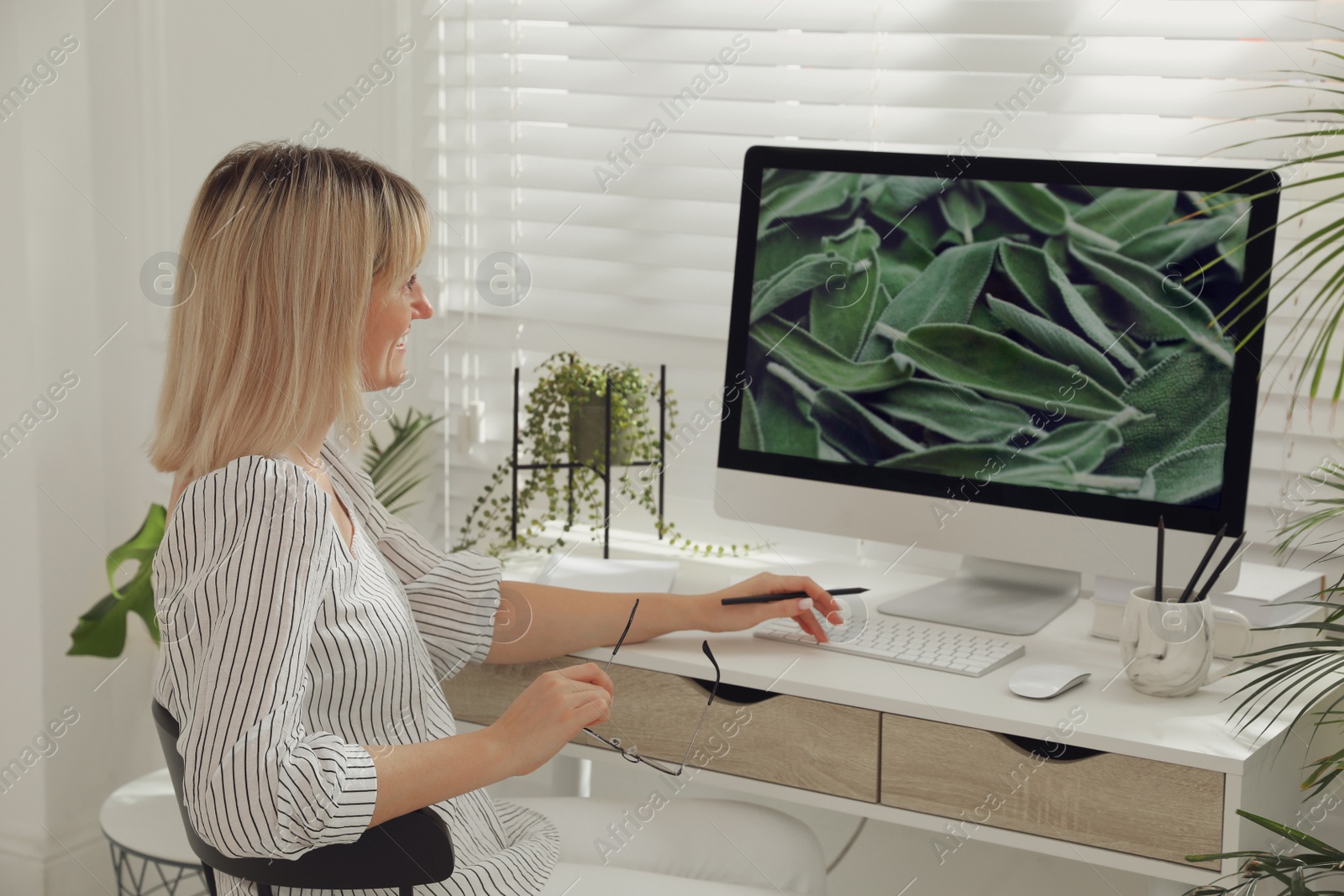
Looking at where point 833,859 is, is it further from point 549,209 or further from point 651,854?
point 549,209

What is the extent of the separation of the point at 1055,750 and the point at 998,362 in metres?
0.53

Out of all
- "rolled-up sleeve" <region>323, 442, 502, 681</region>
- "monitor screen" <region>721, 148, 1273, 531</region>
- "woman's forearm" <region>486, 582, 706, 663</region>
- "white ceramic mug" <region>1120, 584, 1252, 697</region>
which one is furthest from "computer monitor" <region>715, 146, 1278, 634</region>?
"rolled-up sleeve" <region>323, 442, 502, 681</region>

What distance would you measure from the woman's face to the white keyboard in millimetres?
600

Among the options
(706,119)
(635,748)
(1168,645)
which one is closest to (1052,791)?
(1168,645)

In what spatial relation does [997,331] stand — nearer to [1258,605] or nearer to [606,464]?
[1258,605]

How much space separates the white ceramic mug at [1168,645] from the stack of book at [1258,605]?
128mm

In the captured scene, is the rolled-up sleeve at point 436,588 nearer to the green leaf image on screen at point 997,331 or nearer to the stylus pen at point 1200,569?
the green leaf image on screen at point 997,331

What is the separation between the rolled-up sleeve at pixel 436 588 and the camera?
153cm

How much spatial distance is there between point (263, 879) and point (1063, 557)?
3.38ft

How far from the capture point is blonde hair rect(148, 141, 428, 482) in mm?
1188

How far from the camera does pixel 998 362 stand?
63.9 inches

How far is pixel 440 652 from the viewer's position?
1541mm

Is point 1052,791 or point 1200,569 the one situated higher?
point 1200,569

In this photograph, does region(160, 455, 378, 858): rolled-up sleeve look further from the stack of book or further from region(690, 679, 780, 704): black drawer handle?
the stack of book
